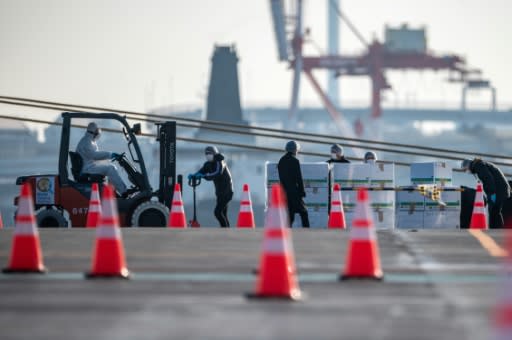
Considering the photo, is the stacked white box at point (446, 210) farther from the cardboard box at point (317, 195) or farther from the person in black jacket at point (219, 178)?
the person in black jacket at point (219, 178)

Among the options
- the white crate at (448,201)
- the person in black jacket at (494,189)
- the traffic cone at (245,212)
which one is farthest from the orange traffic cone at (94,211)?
the white crate at (448,201)

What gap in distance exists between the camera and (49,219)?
20.3 meters

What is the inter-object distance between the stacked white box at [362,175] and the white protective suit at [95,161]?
14.6 ft

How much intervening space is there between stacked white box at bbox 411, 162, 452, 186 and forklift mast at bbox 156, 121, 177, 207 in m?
4.64

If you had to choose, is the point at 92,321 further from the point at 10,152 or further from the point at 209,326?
the point at 10,152

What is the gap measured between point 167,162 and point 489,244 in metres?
Result: 9.08

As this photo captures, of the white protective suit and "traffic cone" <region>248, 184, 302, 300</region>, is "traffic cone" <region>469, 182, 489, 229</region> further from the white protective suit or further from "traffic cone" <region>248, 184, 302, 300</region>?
"traffic cone" <region>248, 184, 302, 300</region>

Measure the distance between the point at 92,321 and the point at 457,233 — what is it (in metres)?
8.45

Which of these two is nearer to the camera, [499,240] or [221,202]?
[499,240]

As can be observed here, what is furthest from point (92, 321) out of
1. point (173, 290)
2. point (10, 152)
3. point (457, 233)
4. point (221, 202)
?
point (10, 152)

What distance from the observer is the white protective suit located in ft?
64.8

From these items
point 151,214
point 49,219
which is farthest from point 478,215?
point 49,219

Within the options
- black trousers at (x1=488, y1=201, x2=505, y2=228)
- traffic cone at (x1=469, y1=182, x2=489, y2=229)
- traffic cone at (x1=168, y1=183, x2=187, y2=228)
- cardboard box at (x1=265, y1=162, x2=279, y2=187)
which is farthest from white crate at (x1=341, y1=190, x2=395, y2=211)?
traffic cone at (x1=168, y1=183, x2=187, y2=228)

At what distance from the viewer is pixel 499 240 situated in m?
15.4
